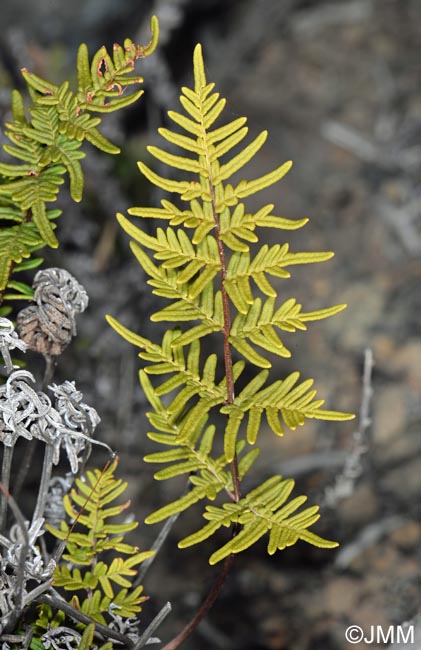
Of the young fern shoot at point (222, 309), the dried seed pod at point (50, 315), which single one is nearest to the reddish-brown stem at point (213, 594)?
the young fern shoot at point (222, 309)

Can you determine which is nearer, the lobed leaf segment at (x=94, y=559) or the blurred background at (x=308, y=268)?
the lobed leaf segment at (x=94, y=559)

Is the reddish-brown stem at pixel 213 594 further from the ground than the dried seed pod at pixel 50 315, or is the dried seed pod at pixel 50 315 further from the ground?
the dried seed pod at pixel 50 315

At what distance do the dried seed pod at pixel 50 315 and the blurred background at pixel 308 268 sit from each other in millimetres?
393

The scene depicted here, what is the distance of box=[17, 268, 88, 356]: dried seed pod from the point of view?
893mm

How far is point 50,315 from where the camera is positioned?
0.89 metres

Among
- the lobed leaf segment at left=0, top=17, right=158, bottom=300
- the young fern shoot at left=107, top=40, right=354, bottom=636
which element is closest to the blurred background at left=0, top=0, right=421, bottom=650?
the young fern shoot at left=107, top=40, right=354, bottom=636

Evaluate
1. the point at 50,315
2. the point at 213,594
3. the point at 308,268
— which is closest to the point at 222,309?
the point at 50,315

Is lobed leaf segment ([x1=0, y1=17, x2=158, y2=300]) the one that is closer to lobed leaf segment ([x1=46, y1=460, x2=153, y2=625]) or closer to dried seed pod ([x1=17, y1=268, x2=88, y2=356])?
dried seed pod ([x1=17, y1=268, x2=88, y2=356])

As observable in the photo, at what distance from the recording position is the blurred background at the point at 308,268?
1.35 meters

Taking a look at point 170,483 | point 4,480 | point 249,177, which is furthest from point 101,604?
point 249,177

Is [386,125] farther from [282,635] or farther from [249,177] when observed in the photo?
[282,635]

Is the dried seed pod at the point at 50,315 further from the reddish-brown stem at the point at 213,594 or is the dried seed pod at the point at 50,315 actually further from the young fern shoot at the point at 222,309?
the reddish-brown stem at the point at 213,594

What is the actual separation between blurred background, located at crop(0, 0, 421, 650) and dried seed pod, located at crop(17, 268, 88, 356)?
1.29ft

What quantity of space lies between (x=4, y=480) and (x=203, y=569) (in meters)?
0.67
